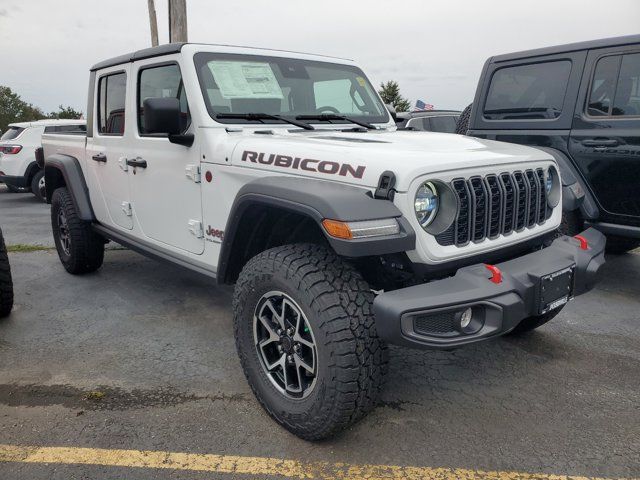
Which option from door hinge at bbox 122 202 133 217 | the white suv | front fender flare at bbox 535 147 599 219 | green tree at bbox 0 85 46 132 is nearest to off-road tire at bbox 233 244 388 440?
door hinge at bbox 122 202 133 217

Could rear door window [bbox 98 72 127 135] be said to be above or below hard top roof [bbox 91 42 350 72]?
below

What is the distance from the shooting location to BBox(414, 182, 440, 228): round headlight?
2.37 metres

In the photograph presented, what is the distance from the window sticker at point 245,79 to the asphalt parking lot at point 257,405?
65.7 inches

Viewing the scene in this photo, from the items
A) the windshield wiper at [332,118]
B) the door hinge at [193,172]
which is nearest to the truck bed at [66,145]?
the door hinge at [193,172]

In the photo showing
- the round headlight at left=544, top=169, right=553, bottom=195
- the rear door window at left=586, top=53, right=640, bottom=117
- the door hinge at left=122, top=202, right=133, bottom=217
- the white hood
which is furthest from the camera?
the rear door window at left=586, top=53, right=640, bottom=117

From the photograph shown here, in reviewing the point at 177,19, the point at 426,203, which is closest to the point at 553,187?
the point at 426,203

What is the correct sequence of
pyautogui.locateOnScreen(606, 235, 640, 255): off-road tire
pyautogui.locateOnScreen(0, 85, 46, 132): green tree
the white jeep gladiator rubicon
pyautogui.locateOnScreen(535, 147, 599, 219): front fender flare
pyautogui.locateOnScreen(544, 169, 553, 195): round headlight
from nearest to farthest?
1. the white jeep gladiator rubicon
2. pyautogui.locateOnScreen(544, 169, 553, 195): round headlight
3. pyautogui.locateOnScreen(535, 147, 599, 219): front fender flare
4. pyautogui.locateOnScreen(606, 235, 640, 255): off-road tire
5. pyautogui.locateOnScreen(0, 85, 46, 132): green tree

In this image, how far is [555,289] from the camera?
8.27 ft

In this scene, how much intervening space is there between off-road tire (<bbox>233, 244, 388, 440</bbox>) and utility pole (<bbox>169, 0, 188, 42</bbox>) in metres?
9.84

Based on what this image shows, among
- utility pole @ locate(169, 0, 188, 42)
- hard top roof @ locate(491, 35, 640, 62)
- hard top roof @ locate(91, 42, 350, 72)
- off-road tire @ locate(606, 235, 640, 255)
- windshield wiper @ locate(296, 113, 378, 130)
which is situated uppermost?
utility pole @ locate(169, 0, 188, 42)

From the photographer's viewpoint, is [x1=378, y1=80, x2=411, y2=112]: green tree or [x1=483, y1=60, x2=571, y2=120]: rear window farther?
[x1=378, y1=80, x2=411, y2=112]: green tree

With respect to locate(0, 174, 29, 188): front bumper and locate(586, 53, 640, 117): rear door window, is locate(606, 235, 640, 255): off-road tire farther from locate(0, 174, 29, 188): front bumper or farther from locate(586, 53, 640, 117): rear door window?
locate(0, 174, 29, 188): front bumper

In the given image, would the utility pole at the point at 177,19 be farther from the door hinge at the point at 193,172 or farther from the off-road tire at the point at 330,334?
the off-road tire at the point at 330,334

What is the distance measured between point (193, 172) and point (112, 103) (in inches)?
62.4
